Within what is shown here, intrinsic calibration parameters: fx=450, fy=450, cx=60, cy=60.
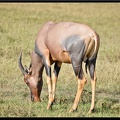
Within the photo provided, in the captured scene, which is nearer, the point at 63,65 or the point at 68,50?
the point at 68,50

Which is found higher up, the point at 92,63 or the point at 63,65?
the point at 92,63

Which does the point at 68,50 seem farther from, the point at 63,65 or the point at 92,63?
the point at 63,65

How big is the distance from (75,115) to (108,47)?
854 cm

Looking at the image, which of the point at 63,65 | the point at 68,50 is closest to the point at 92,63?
the point at 68,50

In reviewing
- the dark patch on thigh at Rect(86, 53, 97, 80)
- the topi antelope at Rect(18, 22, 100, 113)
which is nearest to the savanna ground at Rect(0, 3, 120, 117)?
the topi antelope at Rect(18, 22, 100, 113)

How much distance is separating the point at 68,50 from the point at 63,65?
4.79 meters

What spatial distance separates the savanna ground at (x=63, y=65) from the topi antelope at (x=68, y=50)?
437mm

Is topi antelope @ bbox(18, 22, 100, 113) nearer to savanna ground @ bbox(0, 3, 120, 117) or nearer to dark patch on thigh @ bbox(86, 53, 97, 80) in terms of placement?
dark patch on thigh @ bbox(86, 53, 97, 80)

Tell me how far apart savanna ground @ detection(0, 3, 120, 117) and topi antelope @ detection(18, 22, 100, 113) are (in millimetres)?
437

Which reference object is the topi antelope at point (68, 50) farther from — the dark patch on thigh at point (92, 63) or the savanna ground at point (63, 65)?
the savanna ground at point (63, 65)

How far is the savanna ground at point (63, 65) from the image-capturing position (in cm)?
847

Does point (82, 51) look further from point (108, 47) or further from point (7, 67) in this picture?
point (108, 47)

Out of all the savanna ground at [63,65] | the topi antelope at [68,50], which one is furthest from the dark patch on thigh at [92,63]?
the savanna ground at [63,65]

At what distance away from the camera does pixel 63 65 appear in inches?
516
